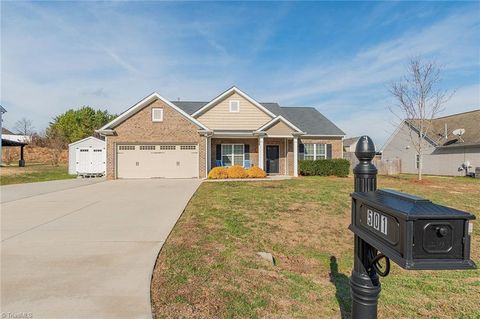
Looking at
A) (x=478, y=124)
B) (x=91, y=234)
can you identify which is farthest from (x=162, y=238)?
(x=478, y=124)

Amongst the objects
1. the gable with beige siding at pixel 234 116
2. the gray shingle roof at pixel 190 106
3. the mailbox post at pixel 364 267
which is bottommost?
the mailbox post at pixel 364 267

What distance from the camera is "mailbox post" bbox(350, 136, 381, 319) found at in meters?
1.70

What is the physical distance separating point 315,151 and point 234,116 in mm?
7022

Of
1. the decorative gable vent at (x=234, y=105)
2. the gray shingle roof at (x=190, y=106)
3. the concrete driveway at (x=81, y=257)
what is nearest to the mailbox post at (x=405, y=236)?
the concrete driveway at (x=81, y=257)

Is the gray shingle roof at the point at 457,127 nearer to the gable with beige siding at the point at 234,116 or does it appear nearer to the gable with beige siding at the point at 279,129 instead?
the gable with beige siding at the point at 279,129

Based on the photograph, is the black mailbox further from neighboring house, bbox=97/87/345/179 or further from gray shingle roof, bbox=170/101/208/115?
gray shingle roof, bbox=170/101/208/115

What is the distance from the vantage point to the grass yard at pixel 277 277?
332 cm

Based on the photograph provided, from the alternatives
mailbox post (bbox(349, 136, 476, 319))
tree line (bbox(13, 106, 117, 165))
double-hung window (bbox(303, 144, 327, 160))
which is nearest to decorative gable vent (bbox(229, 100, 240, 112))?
double-hung window (bbox(303, 144, 327, 160))

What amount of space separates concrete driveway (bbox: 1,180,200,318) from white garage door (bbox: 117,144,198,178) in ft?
31.6

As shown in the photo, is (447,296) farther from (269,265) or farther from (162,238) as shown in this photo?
(162,238)

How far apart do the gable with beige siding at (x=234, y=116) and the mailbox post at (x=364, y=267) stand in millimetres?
19372

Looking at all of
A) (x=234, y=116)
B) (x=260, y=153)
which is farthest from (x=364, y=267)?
(x=234, y=116)

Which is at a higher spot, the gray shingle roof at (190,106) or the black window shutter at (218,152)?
the gray shingle roof at (190,106)

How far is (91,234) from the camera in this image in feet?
19.8
